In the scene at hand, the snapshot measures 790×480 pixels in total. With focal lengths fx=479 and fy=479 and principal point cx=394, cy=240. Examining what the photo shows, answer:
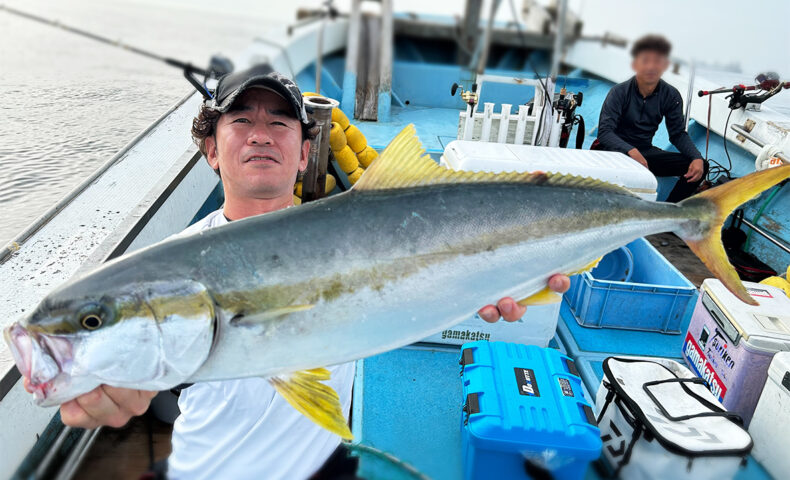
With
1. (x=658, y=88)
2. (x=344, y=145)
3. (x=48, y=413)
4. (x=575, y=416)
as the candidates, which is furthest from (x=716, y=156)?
(x=48, y=413)

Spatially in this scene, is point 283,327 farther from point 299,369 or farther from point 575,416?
point 575,416

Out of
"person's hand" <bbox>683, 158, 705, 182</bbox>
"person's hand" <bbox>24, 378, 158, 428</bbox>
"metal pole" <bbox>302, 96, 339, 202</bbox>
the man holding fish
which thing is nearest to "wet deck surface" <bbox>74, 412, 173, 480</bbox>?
the man holding fish

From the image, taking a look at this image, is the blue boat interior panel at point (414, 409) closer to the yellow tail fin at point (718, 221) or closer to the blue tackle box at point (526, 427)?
the blue tackle box at point (526, 427)

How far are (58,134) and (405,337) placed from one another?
13.2ft

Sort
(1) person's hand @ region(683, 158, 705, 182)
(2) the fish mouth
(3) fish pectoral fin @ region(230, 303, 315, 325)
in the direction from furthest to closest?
(1) person's hand @ region(683, 158, 705, 182), (3) fish pectoral fin @ region(230, 303, 315, 325), (2) the fish mouth

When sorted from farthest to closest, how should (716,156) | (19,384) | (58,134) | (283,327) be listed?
1. (716,156)
2. (58,134)
3. (19,384)
4. (283,327)

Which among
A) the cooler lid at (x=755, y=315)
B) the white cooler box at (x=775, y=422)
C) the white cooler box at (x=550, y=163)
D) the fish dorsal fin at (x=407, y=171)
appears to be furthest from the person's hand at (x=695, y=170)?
the fish dorsal fin at (x=407, y=171)

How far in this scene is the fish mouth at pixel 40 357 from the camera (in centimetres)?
100

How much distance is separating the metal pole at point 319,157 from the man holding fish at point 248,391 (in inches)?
59.7

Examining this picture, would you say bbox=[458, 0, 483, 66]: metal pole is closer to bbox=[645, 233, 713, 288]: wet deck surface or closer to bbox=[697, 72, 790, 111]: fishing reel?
bbox=[645, 233, 713, 288]: wet deck surface

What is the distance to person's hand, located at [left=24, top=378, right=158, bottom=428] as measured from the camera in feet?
4.11

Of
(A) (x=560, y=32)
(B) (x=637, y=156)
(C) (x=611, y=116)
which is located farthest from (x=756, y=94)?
(A) (x=560, y=32)

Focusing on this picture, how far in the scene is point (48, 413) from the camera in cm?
162

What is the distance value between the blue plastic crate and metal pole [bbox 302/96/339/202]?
206cm
